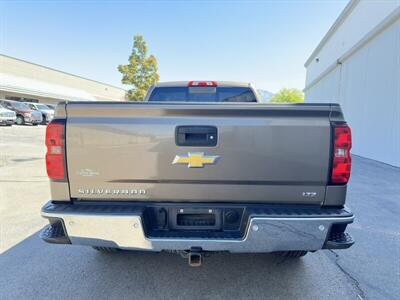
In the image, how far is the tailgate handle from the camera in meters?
2.05

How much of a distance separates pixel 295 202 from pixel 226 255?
1400 mm

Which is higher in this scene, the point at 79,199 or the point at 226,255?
the point at 79,199

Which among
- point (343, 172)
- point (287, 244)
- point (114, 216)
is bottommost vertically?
point (287, 244)

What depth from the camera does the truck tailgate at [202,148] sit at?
6.69ft

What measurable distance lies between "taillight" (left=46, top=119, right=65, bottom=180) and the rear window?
6.12 ft

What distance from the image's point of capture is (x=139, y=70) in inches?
1378

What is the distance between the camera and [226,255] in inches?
122

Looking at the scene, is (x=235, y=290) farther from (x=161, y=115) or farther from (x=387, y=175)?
(x=387, y=175)

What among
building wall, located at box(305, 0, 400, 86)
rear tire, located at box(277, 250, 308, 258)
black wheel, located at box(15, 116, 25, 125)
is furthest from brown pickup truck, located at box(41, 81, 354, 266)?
black wheel, located at box(15, 116, 25, 125)

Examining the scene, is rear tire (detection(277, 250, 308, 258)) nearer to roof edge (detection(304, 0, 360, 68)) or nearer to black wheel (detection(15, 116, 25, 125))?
roof edge (detection(304, 0, 360, 68))

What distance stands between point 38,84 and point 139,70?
14.7 meters

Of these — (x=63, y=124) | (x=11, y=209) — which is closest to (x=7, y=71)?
(x=11, y=209)

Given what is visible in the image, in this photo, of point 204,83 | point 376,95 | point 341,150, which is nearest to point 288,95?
point 376,95

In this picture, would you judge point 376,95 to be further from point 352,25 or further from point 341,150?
point 341,150
